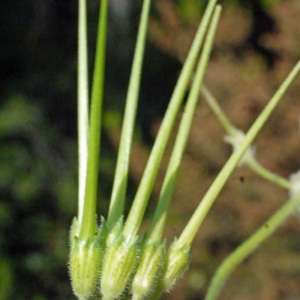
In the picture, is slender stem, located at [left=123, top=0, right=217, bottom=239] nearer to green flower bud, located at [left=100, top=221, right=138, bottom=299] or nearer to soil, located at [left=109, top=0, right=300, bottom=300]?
green flower bud, located at [left=100, top=221, right=138, bottom=299]

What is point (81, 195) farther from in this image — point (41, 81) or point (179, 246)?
point (41, 81)

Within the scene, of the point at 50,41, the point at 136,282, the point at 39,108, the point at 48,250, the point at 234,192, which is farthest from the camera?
the point at 50,41

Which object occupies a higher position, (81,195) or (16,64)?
(16,64)

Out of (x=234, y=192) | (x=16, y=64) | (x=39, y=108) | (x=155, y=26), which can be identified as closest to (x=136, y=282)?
(x=234, y=192)

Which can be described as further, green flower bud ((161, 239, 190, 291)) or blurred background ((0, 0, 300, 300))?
blurred background ((0, 0, 300, 300))

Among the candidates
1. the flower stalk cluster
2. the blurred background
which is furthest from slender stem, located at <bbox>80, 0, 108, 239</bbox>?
the blurred background

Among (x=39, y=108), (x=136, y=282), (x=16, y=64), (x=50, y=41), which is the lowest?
(x=136, y=282)

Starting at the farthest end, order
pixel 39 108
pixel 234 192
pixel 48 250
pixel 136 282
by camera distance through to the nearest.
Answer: pixel 39 108 → pixel 48 250 → pixel 234 192 → pixel 136 282

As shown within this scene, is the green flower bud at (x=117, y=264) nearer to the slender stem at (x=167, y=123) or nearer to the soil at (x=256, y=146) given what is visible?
the slender stem at (x=167, y=123)
